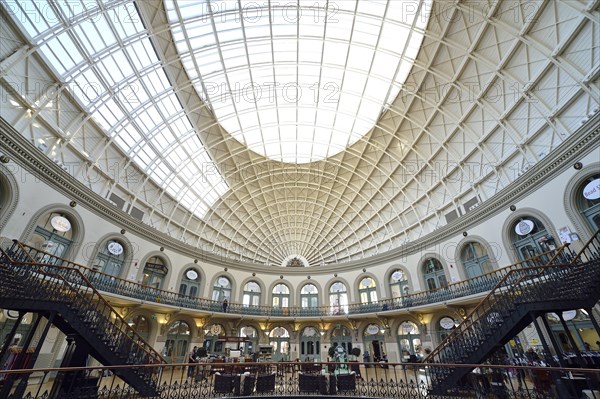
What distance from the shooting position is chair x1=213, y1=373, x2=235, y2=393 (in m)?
9.66

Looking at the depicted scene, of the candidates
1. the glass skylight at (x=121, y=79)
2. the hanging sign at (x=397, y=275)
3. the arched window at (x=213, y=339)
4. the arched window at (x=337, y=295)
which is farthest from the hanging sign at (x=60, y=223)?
the hanging sign at (x=397, y=275)

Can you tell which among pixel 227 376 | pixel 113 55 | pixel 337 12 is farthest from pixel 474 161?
pixel 113 55

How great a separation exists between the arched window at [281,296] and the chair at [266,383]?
16.7 metres

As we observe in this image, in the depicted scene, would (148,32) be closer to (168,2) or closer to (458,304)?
(168,2)

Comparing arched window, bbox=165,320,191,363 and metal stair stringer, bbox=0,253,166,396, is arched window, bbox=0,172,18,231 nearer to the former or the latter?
metal stair stringer, bbox=0,253,166,396

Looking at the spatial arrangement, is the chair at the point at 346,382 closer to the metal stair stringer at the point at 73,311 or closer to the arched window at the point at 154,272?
the metal stair stringer at the point at 73,311

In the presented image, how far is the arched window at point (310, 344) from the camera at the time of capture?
2433 centimetres

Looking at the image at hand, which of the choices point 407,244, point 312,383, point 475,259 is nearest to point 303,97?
point 407,244

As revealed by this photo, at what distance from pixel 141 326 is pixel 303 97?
68.5ft

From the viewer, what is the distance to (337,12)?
14961 mm

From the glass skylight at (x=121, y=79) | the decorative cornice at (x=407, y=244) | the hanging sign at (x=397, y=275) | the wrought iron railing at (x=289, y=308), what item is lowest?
the wrought iron railing at (x=289, y=308)

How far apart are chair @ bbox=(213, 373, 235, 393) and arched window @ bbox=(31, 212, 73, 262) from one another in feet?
34.1

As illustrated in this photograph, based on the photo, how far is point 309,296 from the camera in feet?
89.5

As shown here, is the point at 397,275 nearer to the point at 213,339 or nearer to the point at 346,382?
the point at 346,382
